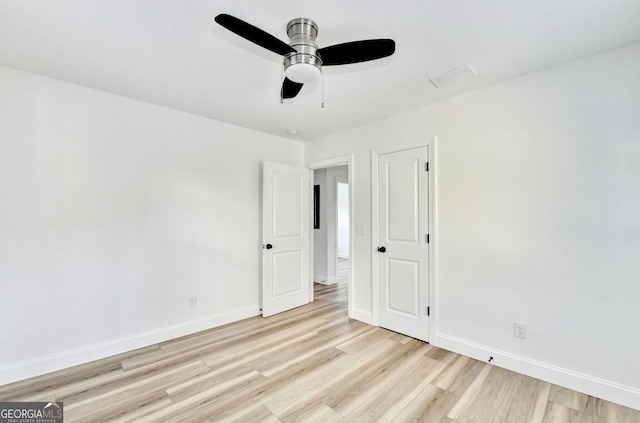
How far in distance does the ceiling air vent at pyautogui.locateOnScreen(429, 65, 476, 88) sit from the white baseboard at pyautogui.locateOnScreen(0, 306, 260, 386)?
11.1ft

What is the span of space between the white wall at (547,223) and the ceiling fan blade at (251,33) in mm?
1944

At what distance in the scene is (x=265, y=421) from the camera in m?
1.81

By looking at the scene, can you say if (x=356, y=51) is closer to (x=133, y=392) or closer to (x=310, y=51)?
(x=310, y=51)

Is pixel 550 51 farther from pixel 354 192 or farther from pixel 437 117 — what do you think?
pixel 354 192

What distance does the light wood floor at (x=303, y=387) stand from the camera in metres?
1.88

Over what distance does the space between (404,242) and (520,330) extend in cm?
126

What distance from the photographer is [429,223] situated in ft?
9.66

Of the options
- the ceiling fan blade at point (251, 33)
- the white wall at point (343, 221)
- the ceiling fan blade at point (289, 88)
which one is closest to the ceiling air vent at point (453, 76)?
the ceiling fan blade at point (289, 88)

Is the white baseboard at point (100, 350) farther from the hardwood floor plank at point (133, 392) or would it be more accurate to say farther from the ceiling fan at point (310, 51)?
the ceiling fan at point (310, 51)

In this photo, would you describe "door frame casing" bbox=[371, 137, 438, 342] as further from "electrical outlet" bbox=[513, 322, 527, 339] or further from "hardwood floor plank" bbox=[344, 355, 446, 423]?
"electrical outlet" bbox=[513, 322, 527, 339]

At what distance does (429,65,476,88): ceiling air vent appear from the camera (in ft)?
7.45

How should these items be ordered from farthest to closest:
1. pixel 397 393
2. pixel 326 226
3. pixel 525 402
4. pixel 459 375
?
pixel 326 226
pixel 459 375
pixel 397 393
pixel 525 402

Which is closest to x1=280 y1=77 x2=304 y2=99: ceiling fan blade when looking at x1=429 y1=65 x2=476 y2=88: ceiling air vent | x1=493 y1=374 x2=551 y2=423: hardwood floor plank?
x1=429 y1=65 x2=476 y2=88: ceiling air vent

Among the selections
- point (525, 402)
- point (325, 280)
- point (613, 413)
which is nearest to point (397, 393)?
point (525, 402)
